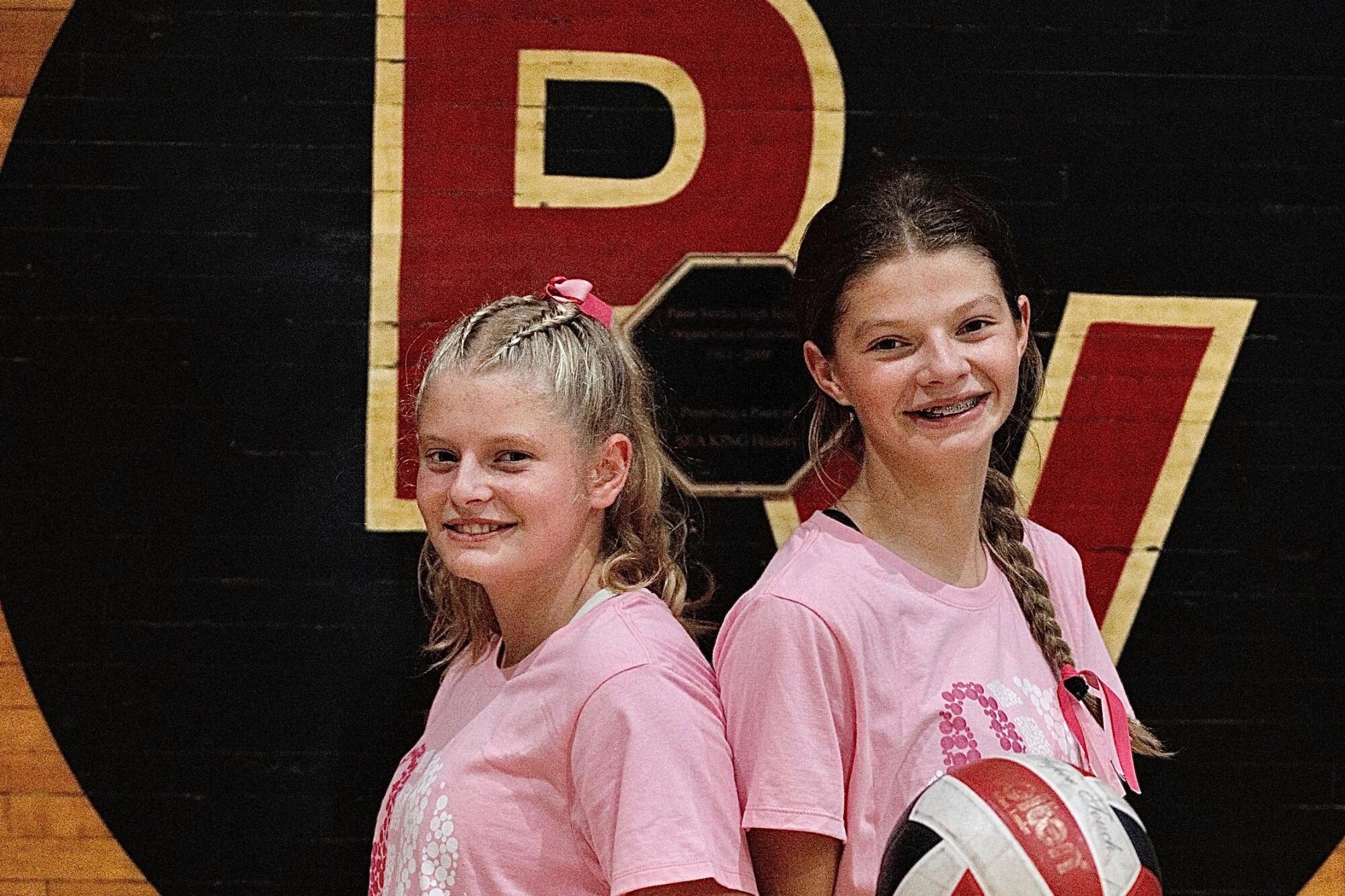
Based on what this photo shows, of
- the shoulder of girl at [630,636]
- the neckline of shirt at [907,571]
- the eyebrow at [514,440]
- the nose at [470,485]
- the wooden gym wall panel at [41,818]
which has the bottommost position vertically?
the wooden gym wall panel at [41,818]

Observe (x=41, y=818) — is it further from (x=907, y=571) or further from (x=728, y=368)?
(x=907, y=571)

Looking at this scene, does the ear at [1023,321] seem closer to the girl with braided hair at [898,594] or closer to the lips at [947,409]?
the girl with braided hair at [898,594]

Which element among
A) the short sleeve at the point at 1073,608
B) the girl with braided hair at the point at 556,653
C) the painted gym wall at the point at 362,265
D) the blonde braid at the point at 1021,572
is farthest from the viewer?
the painted gym wall at the point at 362,265

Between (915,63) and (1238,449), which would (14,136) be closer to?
(915,63)

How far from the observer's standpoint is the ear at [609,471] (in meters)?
2.00

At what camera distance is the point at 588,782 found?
5.84 feet

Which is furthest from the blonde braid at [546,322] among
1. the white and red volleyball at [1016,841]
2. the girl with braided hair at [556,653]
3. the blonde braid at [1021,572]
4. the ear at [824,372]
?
the white and red volleyball at [1016,841]

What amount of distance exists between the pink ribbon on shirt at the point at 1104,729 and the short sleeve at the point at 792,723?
0.36 m

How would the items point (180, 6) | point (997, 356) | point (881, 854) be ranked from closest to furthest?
point (881, 854)
point (997, 356)
point (180, 6)

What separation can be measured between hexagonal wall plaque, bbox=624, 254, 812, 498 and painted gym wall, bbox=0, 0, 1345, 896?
2 cm

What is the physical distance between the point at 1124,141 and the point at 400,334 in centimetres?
153

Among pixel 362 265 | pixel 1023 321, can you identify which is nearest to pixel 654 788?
pixel 1023 321

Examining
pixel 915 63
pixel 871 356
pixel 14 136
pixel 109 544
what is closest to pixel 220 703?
pixel 109 544

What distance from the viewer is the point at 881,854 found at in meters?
1.85
